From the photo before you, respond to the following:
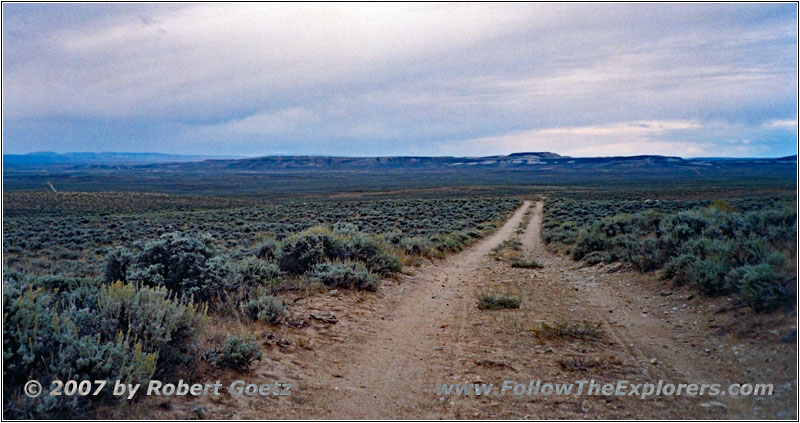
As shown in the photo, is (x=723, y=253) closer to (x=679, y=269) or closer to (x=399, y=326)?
(x=679, y=269)

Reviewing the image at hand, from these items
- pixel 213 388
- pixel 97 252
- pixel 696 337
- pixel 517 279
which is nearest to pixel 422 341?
pixel 213 388

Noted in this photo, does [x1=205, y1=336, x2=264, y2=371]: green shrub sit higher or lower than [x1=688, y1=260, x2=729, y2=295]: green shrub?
lower

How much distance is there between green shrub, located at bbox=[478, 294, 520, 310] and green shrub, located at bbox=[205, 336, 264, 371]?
13.7 ft

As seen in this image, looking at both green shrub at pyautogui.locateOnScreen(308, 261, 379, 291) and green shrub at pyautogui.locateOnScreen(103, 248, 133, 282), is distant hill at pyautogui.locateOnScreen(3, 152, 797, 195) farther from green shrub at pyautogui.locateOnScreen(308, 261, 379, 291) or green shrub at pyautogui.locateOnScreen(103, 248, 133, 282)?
green shrub at pyautogui.locateOnScreen(103, 248, 133, 282)

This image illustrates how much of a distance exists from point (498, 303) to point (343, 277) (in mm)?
2875

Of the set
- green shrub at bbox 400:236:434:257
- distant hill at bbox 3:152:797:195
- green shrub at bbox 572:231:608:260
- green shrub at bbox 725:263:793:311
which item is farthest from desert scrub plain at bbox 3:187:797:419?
distant hill at bbox 3:152:797:195

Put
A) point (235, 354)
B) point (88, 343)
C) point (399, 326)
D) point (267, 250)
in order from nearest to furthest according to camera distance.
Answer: point (88, 343) → point (235, 354) → point (399, 326) → point (267, 250)

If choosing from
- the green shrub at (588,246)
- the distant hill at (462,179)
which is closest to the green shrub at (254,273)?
the green shrub at (588,246)

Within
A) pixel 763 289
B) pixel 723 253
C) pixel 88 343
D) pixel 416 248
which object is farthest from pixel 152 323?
pixel 416 248

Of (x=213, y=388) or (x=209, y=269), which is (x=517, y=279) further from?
(x=213, y=388)

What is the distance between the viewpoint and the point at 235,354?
5035mm

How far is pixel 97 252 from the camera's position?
21219mm

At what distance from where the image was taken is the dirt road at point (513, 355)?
444 cm

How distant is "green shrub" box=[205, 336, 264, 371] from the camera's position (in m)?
5.05
